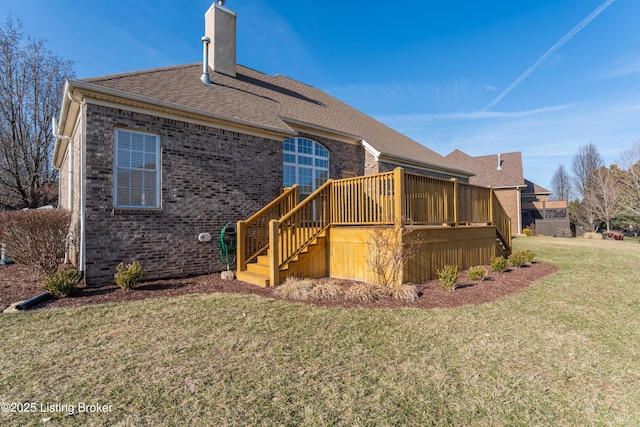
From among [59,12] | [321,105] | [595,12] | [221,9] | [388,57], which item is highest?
[595,12]

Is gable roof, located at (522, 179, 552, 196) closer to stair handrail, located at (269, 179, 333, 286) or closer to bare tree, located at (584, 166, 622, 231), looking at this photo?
bare tree, located at (584, 166, 622, 231)

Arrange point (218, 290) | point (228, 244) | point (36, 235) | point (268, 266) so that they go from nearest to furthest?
1. point (218, 290)
2. point (36, 235)
3. point (268, 266)
4. point (228, 244)

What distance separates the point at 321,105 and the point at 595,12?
53.5ft

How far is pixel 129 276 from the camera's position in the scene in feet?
20.9

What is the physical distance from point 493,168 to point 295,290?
2906cm

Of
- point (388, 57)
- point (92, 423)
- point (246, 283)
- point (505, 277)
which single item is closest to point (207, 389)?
point (92, 423)

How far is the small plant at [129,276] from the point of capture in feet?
20.8

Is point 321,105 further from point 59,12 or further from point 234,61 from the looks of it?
point 59,12

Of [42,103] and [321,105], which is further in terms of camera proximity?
[42,103]

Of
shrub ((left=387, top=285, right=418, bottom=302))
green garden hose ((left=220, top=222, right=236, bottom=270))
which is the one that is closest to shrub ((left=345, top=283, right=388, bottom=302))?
shrub ((left=387, top=285, right=418, bottom=302))

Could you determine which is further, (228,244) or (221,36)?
(221,36)

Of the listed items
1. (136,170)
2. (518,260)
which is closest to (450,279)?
(518,260)

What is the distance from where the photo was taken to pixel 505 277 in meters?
8.10

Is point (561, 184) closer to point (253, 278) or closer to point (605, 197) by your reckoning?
point (605, 197)
